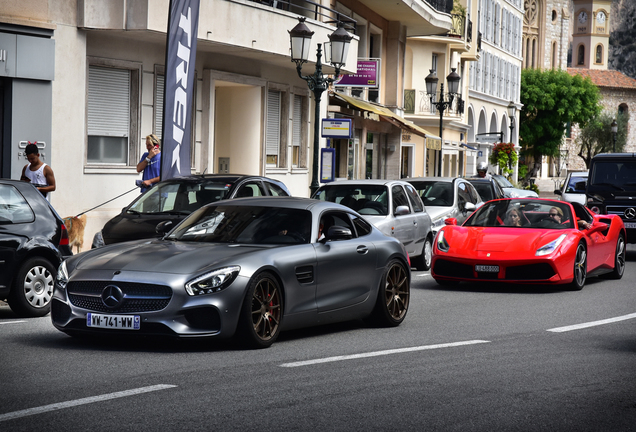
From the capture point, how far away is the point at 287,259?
8.69 m

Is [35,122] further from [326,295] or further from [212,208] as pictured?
[326,295]

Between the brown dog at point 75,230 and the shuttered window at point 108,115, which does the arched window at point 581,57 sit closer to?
the shuttered window at point 108,115

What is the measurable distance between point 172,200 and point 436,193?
24.6ft

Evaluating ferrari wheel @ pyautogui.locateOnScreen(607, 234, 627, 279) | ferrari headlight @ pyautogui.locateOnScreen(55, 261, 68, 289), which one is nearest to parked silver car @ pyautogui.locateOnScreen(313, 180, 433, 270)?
ferrari wheel @ pyautogui.locateOnScreen(607, 234, 627, 279)

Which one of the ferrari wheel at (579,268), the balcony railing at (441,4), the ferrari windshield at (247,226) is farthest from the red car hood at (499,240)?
the balcony railing at (441,4)

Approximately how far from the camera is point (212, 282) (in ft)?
26.2

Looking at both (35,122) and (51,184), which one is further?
(35,122)

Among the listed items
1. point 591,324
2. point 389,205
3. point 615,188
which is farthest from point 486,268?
point 615,188

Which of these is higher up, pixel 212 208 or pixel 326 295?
pixel 212 208

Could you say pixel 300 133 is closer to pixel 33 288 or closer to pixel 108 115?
pixel 108 115

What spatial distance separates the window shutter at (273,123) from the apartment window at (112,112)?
19.8 ft

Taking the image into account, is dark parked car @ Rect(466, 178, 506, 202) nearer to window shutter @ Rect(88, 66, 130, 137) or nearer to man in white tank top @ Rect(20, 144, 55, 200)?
window shutter @ Rect(88, 66, 130, 137)

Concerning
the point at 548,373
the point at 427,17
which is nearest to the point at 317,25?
the point at 427,17

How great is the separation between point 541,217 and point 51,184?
24.1ft
